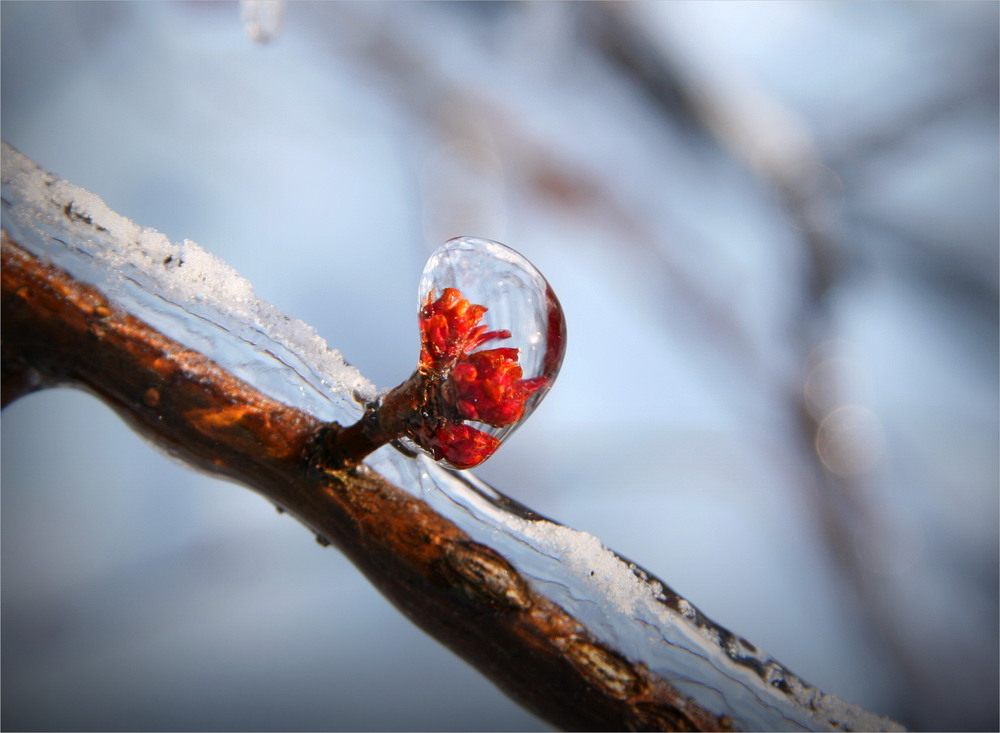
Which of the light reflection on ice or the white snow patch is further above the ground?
the light reflection on ice

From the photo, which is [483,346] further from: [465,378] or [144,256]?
[144,256]

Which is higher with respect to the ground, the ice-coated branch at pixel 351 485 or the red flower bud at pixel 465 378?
the red flower bud at pixel 465 378

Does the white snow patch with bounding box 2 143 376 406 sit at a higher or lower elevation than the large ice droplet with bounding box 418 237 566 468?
lower

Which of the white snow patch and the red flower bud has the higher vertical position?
the red flower bud

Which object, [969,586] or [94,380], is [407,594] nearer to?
[94,380]
